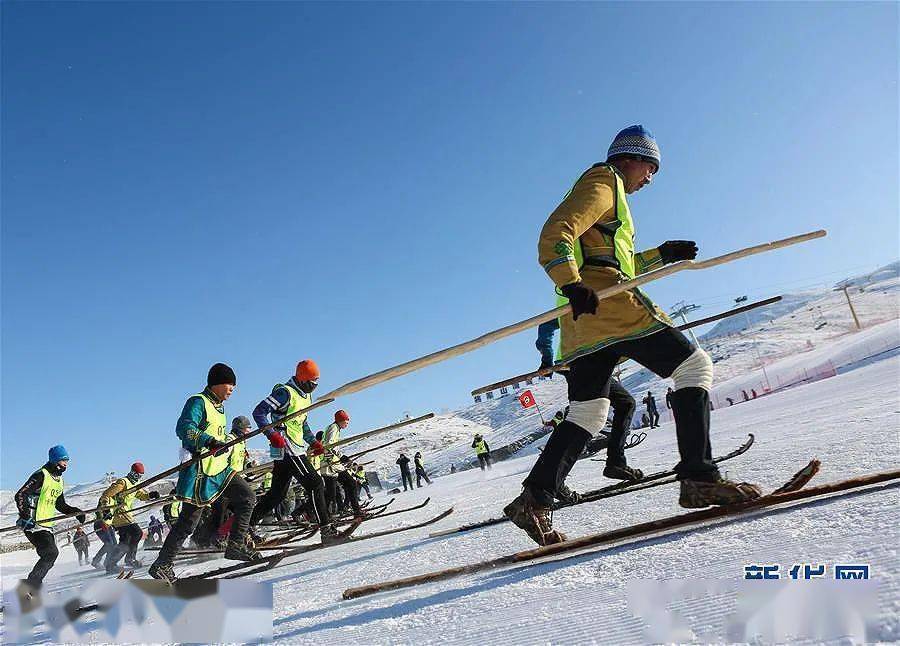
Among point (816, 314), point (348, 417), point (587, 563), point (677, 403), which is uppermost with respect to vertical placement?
point (816, 314)

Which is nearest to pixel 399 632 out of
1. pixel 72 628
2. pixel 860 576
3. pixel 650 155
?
pixel 860 576

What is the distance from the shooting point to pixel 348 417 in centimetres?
1091

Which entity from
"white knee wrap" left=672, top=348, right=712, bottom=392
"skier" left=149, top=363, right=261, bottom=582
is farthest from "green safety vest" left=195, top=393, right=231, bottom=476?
"white knee wrap" left=672, top=348, right=712, bottom=392

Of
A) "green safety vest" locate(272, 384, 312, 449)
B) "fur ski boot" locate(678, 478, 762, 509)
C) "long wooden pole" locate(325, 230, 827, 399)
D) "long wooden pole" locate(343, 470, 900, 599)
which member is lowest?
"long wooden pole" locate(343, 470, 900, 599)

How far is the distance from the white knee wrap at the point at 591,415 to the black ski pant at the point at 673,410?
2cm

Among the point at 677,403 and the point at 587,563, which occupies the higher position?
the point at 677,403

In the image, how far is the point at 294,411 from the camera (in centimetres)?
606

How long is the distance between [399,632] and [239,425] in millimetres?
9078

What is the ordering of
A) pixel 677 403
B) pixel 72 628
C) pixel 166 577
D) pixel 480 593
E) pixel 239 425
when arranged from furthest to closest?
pixel 239 425
pixel 166 577
pixel 72 628
pixel 677 403
pixel 480 593

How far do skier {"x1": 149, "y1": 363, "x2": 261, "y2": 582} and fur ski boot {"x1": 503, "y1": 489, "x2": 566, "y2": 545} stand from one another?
287 cm

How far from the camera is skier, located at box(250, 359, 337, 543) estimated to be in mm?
5980

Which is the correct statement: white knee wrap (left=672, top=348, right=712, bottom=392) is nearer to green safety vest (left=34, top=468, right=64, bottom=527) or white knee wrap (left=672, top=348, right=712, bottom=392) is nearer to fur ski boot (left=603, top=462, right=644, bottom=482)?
fur ski boot (left=603, top=462, right=644, bottom=482)

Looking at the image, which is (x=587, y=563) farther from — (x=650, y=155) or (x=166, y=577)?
(x=166, y=577)

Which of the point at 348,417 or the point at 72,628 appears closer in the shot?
the point at 72,628
